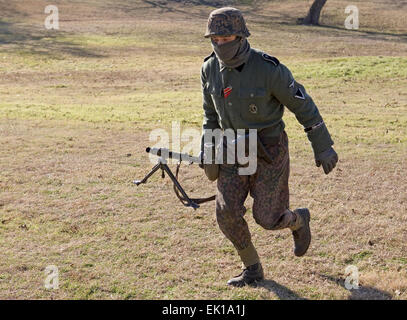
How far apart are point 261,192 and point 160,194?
322 cm

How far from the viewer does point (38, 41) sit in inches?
1160

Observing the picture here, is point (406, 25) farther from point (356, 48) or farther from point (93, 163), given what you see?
point (93, 163)

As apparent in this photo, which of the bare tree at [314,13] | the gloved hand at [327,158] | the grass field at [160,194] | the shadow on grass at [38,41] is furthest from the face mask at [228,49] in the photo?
the bare tree at [314,13]

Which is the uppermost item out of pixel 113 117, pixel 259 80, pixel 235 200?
pixel 259 80

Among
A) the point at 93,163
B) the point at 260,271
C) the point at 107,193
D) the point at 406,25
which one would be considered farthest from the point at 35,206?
the point at 406,25

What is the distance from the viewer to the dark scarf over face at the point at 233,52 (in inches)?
168

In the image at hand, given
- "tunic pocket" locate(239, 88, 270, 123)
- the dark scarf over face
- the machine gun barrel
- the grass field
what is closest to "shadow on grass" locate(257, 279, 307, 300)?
the grass field

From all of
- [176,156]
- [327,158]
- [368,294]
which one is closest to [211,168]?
[176,156]

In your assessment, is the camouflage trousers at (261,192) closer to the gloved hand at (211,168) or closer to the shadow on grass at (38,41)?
the gloved hand at (211,168)

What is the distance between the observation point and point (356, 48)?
2838 centimetres

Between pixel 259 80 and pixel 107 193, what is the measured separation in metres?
3.93

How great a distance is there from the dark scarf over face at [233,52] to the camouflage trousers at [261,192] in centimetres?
72

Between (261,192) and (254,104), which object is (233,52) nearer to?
(254,104)

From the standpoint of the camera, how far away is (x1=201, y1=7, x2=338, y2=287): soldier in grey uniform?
4.32m
